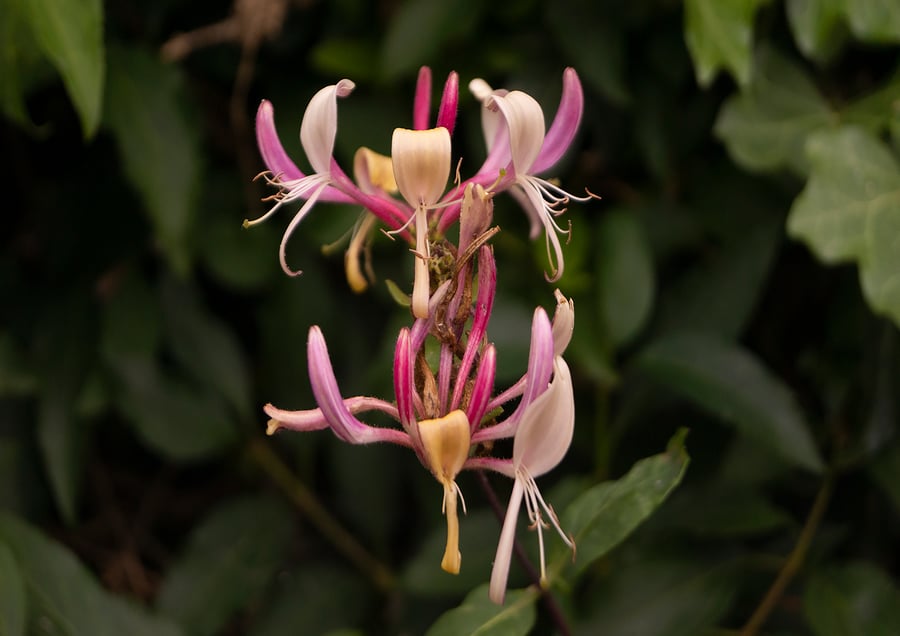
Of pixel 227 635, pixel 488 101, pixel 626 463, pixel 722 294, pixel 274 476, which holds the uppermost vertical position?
pixel 488 101

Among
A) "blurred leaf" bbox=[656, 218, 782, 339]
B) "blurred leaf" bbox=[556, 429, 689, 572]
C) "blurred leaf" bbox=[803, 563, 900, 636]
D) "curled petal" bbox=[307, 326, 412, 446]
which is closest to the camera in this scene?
"curled petal" bbox=[307, 326, 412, 446]

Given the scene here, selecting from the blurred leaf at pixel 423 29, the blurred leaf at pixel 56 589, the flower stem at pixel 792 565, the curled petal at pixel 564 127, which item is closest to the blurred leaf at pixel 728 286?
the flower stem at pixel 792 565

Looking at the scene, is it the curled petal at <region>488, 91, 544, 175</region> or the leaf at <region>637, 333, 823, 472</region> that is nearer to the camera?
the curled petal at <region>488, 91, 544, 175</region>

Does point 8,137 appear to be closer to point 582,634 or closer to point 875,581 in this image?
point 582,634

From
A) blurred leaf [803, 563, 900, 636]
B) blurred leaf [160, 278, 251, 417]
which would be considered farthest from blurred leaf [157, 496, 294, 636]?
blurred leaf [803, 563, 900, 636]

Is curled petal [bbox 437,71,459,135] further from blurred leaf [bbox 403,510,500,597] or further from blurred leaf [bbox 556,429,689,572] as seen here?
blurred leaf [bbox 403,510,500,597]

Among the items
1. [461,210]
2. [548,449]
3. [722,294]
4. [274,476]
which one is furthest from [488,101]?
[274,476]

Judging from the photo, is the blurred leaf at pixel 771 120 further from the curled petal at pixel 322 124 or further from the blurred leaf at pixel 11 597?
the blurred leaf at pixel 11 597
